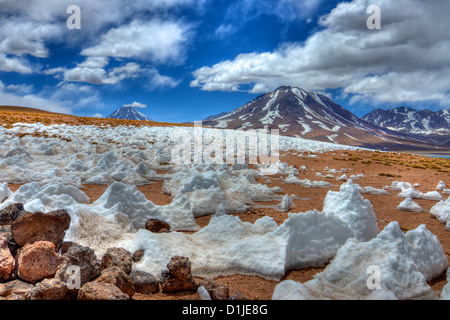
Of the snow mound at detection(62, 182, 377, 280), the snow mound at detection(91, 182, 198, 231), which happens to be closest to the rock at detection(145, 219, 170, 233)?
the snow mound at detection(91, 182, 198, 231)

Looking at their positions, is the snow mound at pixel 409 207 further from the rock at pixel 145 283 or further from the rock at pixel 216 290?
the rock at pixel 145 283

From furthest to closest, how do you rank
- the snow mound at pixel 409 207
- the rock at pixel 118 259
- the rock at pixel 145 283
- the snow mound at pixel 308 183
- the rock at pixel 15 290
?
the snow mound at pixel 308 183, the snow mound at pixel 409 207, the rock at pixel 118 259, the rock at pixel 145 283, the rock at pixel 15 290

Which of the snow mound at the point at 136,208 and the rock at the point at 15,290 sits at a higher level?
the snow mound at the point at 136,208

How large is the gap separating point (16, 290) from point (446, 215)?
8487 millimetres

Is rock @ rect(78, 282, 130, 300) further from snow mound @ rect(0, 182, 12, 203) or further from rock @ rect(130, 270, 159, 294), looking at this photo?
snow mound @ rect(0, 182, 12, 203)

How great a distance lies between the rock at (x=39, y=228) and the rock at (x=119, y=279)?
3.87 ft

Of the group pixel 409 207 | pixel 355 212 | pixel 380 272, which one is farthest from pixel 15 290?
pixel 409 207

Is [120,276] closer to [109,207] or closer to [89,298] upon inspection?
[89,298]

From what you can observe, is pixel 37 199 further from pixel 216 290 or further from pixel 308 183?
pixel 308 183

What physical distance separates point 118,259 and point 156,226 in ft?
4.98

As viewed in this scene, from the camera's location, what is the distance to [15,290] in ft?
10.2

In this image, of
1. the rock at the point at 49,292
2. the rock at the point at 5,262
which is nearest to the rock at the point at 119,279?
the rock at the point at 49,292

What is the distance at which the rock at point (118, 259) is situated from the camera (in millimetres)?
3465

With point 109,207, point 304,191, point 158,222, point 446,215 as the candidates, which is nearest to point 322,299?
point 158,222
